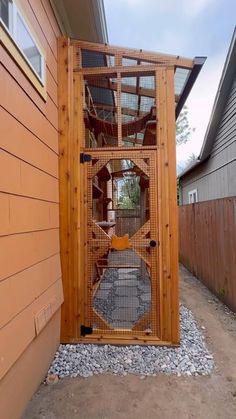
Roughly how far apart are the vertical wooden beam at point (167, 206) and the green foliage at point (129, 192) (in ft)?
7.15

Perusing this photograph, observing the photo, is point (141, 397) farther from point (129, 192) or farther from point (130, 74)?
point (129, 192)

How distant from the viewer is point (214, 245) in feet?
17.3

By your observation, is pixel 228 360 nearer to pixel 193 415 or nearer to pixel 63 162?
pixel 193 415

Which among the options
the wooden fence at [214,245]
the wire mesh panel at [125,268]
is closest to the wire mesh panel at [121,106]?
the wire mesh panel at [125,268]

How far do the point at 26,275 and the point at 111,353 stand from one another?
1.32m

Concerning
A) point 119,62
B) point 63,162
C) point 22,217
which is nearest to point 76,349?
point 22,217

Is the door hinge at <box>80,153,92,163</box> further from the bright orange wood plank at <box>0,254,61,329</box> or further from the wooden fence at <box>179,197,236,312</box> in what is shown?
the wooden fence at <box>179,197,236,312</box>

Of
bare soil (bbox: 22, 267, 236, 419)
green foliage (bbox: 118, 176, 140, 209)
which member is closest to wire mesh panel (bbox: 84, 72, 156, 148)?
green foliage (bbox: 118, 176, 140, 209)

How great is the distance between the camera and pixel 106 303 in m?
4.02

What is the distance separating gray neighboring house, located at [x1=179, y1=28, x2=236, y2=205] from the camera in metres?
6.57

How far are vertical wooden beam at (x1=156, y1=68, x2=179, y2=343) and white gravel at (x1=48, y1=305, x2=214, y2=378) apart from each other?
195 mm

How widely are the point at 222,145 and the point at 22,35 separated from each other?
6.04 meters

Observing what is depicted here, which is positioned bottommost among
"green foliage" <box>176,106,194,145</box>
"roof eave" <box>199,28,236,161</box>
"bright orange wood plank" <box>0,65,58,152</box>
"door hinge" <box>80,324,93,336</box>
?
"door hinge" <box>80,324,93,336</box>

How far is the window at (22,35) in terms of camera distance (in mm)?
1934
